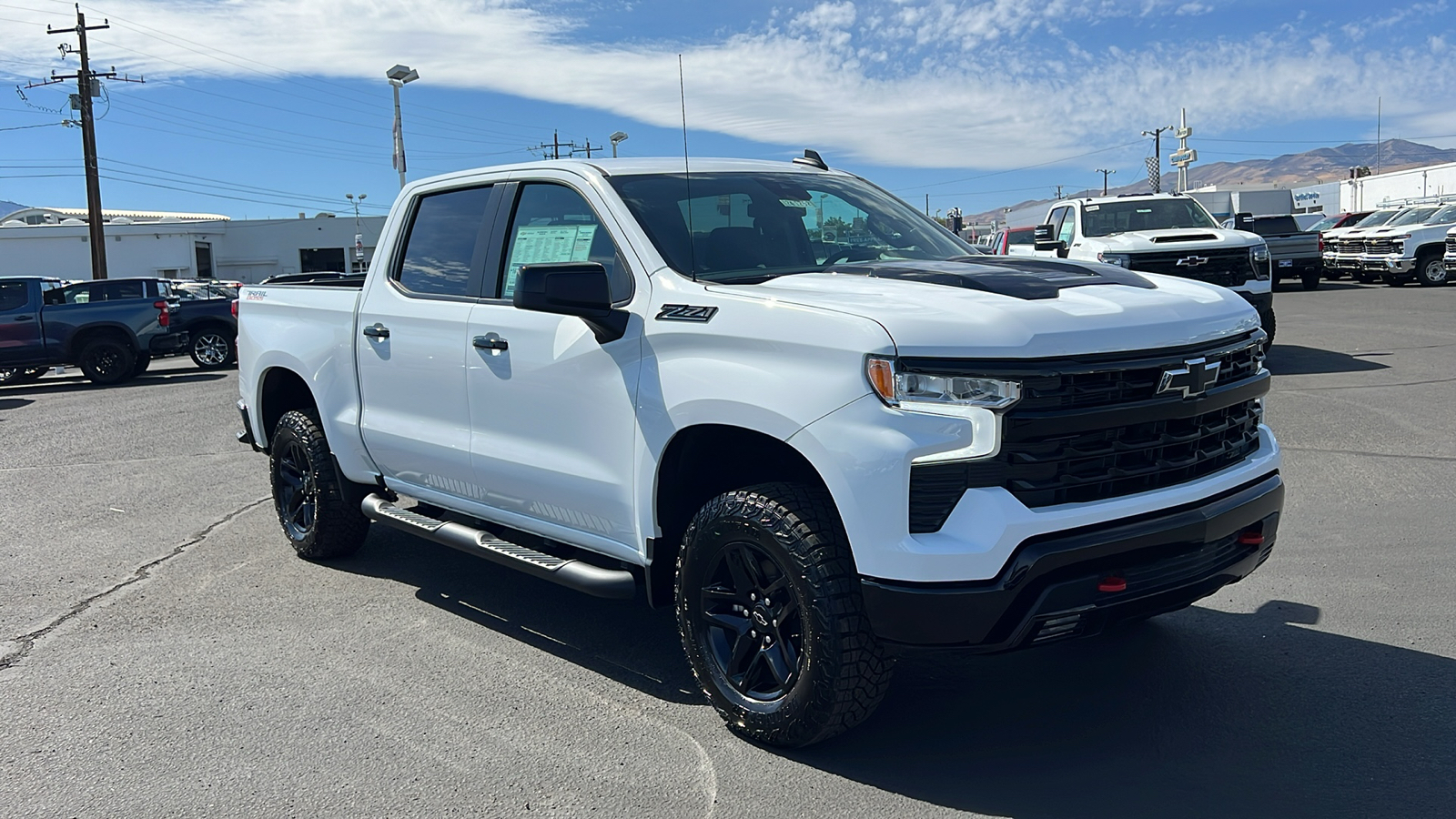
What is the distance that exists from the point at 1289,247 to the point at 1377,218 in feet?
26.5

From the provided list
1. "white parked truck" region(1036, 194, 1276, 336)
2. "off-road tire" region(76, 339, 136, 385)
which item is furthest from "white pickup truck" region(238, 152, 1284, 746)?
"off-road tire" region(76, 339, 136, 385)

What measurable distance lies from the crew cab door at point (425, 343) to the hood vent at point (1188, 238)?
981 centimetres

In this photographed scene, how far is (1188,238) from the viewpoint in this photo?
514 inches

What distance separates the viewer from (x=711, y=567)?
3859mm

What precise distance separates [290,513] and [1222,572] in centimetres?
488

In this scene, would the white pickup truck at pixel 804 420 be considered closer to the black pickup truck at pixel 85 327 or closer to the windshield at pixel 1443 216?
the black pickup truck at pixel 85 327

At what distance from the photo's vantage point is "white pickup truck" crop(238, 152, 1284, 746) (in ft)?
10.8

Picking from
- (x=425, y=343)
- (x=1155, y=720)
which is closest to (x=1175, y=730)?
(x=1155, y=720)

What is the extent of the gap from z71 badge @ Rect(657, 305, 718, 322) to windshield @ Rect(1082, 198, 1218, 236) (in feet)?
38.8

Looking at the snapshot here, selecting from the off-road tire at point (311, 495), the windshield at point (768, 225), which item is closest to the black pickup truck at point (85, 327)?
the off-road tire at point (311, 495)

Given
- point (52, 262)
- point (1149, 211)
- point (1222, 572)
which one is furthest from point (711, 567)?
point (52, 262)

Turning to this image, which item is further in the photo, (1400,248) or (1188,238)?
(1400,248)

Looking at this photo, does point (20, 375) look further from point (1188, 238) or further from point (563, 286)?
point (563, 286)

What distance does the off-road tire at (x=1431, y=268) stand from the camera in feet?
85.4
